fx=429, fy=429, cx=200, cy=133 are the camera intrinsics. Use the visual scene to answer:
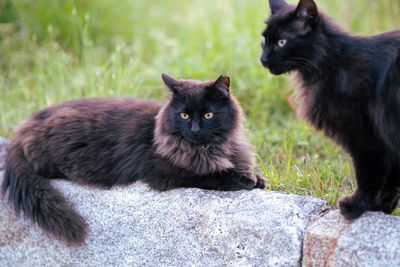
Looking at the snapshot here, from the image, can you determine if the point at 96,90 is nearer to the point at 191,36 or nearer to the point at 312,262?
the point at 191,36

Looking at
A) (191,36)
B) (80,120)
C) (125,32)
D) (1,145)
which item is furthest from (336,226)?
(125,32)

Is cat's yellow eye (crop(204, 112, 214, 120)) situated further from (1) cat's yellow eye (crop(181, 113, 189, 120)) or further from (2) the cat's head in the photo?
(1) cat's yellow eye (crop(181, 113, 189, 120))

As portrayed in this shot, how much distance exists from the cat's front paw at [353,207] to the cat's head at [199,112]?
0.92 m

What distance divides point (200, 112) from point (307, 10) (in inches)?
36.1

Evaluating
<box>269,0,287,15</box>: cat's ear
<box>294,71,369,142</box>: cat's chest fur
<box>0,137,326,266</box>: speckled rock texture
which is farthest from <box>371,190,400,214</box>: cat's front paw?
<box>269,0,287,15</box>: cat's ear

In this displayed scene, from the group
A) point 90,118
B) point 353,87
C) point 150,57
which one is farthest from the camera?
point 150,57

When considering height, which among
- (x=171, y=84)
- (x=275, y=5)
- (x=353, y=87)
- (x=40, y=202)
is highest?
(x=275, y=5)

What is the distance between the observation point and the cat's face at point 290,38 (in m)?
2.35

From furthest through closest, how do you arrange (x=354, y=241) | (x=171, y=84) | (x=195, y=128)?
1. (x=171, y=84)
2. (x=195, y=128)
3. (x=354, y=241)

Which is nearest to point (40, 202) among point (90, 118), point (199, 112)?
point (90, 118)

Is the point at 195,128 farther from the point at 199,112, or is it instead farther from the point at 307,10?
the point at 307,10

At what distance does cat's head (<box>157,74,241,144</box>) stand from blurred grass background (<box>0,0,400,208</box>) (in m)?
0.78

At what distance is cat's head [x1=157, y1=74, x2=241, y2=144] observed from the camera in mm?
2795

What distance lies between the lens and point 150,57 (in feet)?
19.8
